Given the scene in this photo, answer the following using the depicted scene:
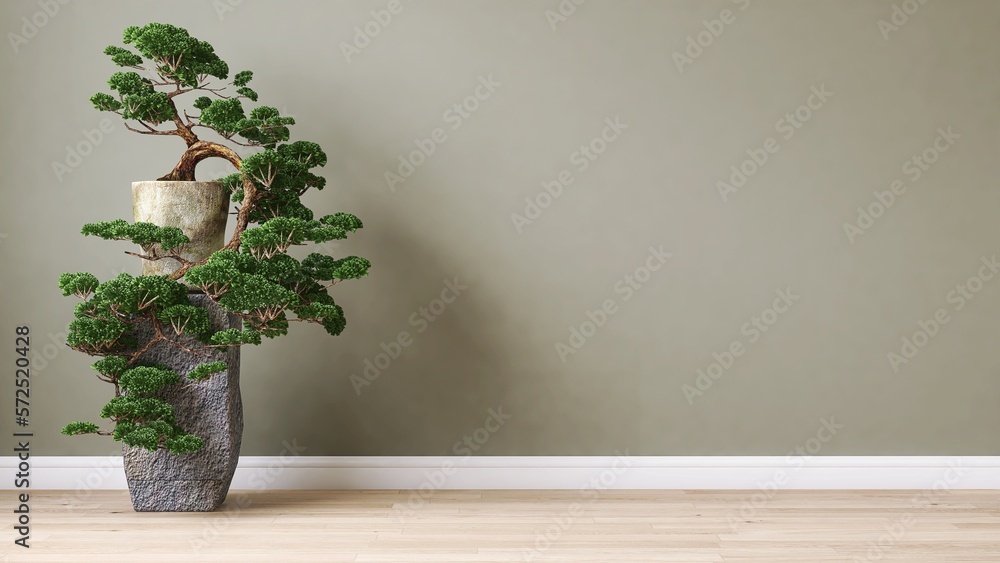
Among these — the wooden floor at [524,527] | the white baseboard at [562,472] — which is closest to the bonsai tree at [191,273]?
the wooden floor at [524,527]

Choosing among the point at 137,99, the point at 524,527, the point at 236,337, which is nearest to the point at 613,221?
the point at 524,527

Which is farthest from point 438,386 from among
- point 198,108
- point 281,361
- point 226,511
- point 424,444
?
point 198,108

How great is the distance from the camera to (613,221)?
2688 millimetres

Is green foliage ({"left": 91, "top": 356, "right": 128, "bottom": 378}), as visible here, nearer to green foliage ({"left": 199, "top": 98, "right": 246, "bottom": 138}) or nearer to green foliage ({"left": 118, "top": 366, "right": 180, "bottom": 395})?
green foliage ({"left": 118, "top": 366, "right": 180, "bottom": 395})

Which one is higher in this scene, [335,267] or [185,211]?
[335,267]

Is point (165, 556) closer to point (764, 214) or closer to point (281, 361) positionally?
point (281, 361)

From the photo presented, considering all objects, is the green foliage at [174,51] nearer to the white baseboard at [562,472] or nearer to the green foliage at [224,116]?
the green foliage at [224,116]

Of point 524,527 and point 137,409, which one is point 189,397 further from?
point 524,527

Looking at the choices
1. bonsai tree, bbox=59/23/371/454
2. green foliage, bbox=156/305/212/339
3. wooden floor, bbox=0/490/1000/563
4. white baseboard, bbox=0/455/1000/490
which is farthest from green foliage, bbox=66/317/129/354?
white baseboard, bbox=0/455/1000/490

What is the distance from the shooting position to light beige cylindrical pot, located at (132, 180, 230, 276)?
2.27 meters

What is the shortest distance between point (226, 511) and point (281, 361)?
53 cm

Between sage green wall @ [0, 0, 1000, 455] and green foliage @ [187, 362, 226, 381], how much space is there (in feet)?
1.61

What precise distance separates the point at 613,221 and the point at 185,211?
4.49 ft

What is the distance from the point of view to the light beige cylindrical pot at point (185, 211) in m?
2.27
